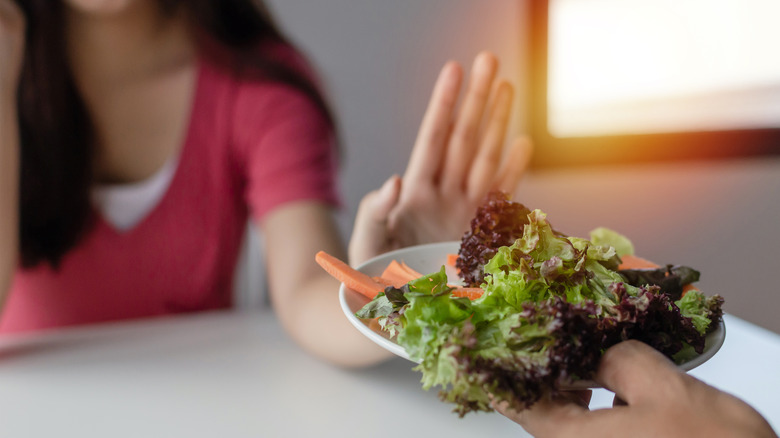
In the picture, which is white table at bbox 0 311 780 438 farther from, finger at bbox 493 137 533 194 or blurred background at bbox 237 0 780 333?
blurred background at bbox 237 0 780 333

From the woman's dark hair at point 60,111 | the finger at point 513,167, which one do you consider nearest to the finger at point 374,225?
the finger at point 513,167

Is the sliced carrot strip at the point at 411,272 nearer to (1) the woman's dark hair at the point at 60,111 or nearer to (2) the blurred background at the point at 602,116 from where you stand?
(1) the woman's dark hair at the point at 60,111

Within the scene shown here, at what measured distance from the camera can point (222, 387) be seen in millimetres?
1074

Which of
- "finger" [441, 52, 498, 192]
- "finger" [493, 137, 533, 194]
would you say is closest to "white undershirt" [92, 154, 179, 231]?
"finger" [441, 52, 498, 192]

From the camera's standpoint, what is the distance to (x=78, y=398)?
1046 mm

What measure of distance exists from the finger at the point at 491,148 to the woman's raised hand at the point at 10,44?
1.15 meters

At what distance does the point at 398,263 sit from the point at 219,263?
114cm

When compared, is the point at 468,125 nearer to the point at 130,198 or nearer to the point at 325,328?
the point at 325,328

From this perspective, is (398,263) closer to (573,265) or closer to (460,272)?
(460,272)

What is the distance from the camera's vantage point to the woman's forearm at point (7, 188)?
4.59 ft

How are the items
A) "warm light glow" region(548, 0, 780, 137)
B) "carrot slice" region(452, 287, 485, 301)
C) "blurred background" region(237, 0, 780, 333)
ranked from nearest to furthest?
"carrot slice" region(452, 287, 485, 301) < "blurred background" region(237, 0, 780, 333) < "warm light glow" region(548, 0, 780, 137)

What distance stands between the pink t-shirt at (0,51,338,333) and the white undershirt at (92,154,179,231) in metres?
0.02

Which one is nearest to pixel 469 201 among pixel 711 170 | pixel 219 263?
pixel 219 263

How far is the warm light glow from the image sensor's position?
93.6 inches
